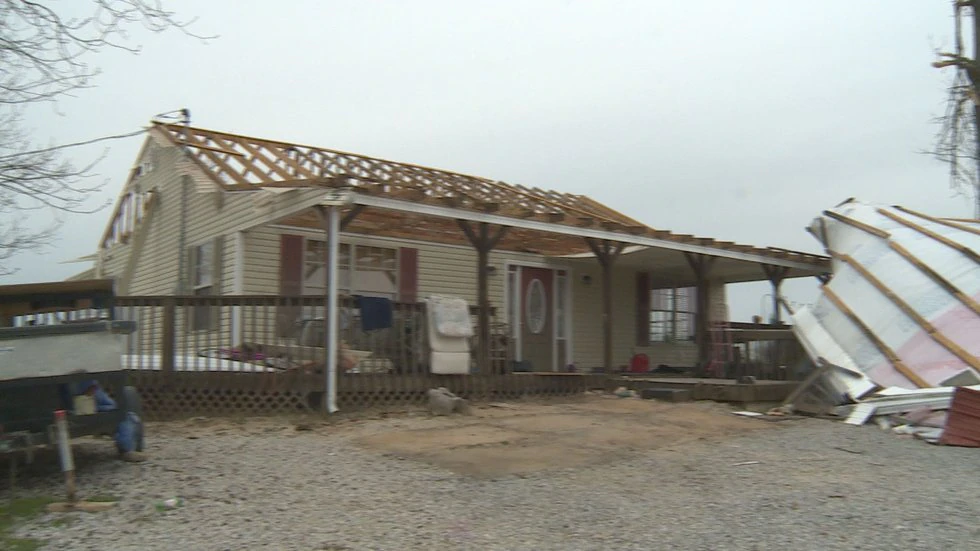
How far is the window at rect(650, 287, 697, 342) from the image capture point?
18672 millimetres

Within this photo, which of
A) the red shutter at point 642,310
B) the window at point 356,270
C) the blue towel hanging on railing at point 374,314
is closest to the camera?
the blue towel hanging on railing at point 374,314

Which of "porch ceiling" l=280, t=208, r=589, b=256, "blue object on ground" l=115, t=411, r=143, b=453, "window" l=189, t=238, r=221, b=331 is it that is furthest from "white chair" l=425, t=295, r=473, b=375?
"blue object on ground" l=115, t=411, r=143, b=453

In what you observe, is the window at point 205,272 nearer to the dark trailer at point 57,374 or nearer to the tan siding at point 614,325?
the dark trailer at point 57,374

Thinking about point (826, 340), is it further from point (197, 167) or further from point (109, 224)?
point (109, 224)

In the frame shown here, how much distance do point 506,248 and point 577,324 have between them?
8.37ft

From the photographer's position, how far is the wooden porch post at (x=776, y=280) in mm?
17750

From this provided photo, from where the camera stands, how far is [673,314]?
18.9 meters

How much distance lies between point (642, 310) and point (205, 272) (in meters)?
9.46

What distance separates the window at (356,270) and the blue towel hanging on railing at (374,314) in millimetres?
2727

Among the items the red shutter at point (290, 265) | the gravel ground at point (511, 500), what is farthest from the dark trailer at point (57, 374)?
the red shutter at point (290, 265)

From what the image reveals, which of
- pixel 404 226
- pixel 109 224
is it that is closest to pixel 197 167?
pixel 404 226

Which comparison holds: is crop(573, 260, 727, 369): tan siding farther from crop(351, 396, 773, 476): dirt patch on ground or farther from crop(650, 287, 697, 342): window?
crop(351, 396, 773, 476): dirt patch on ground

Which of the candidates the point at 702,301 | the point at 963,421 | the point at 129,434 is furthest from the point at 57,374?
the point at 702,301

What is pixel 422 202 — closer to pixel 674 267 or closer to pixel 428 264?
pixel 428 264
